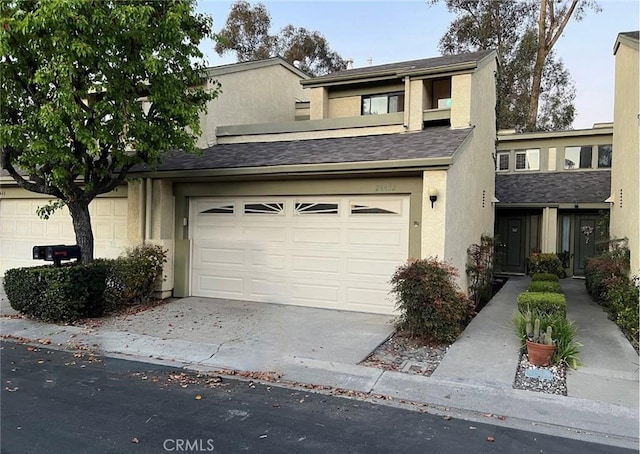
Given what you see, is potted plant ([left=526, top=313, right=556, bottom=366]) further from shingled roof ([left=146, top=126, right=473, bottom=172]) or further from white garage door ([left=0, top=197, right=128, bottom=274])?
white garage door ([left=0, top=197, right=128, bottom=274])

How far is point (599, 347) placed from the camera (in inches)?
262

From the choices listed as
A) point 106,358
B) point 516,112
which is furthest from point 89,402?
point 516,112

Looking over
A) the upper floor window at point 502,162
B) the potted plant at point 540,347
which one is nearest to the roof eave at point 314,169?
the potted plant at point 540,347

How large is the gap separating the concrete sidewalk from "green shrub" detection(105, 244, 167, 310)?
67 centimetres

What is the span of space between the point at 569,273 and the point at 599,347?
991 cm

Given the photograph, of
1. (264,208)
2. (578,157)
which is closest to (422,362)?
(264,208)

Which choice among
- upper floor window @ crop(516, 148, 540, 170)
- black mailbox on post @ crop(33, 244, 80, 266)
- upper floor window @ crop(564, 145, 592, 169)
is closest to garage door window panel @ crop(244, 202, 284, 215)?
black mailbox on post @ crop(33, 244, 80, 266)

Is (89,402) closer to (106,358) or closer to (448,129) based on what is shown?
(106,358)

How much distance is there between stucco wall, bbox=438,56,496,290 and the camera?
27.3ft

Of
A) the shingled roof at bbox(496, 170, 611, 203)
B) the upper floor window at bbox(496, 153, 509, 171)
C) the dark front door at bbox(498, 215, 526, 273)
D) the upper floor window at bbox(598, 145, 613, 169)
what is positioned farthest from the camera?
the upper floor window at bbox(496, 153, 509, 171)

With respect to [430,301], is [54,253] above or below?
above

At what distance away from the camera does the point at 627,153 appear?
30.8ft

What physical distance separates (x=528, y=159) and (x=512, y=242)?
3.65m

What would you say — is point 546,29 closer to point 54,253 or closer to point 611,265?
point 611,265
